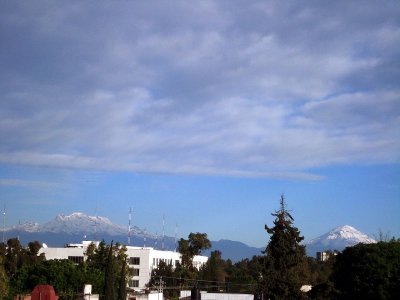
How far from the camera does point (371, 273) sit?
5747 centimetres

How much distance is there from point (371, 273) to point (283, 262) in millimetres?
13922

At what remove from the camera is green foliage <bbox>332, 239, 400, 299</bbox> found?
5634cm

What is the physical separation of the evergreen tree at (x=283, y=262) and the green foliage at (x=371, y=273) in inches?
471

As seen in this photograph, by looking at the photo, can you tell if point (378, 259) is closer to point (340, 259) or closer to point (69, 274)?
point (340, 259)

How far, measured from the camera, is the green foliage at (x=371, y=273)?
56344 millimetres

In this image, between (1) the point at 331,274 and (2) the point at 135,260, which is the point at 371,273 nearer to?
(1) the point at 331,274

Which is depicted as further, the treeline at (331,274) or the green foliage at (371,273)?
the green foliage at (371,273)

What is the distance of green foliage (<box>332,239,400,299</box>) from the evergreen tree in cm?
1196

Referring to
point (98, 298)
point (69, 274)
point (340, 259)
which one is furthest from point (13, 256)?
point (340, 259)

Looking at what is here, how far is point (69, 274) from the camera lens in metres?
77.0

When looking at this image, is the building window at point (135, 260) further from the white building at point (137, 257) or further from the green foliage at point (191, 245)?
the green foliage at point (191, 245)

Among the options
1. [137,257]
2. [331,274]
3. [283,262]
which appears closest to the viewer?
[283,262]

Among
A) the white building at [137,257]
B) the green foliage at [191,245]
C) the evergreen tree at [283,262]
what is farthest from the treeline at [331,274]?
the white building at [137,257]

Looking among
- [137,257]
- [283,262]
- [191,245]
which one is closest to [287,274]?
[283,262]
